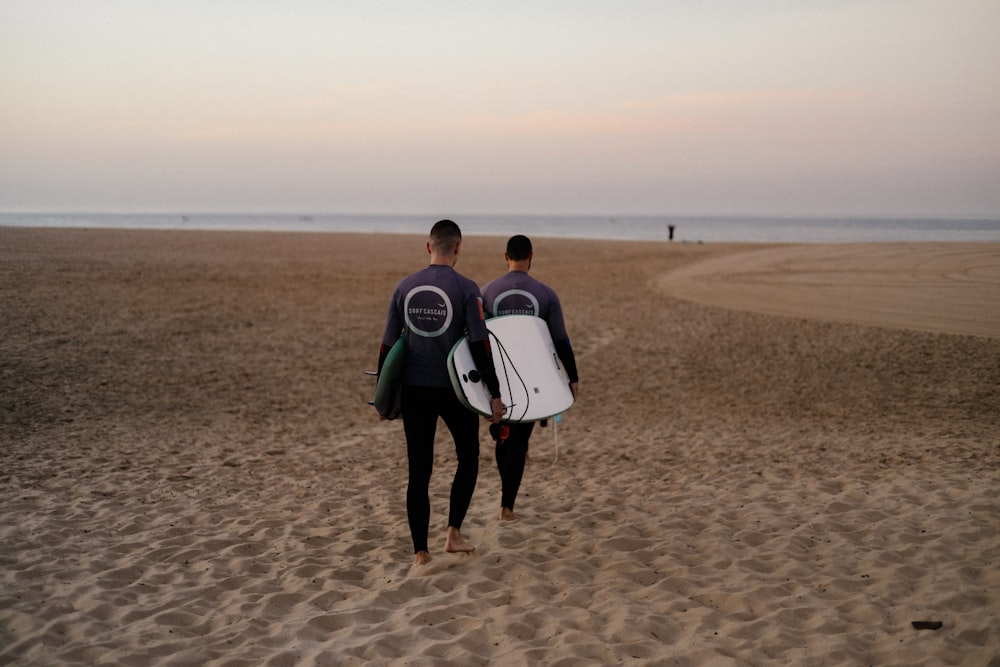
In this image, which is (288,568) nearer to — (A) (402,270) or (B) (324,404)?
(B) (324,404)

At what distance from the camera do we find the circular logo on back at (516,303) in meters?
5.51

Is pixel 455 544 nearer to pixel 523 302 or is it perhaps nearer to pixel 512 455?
pixel 512 455

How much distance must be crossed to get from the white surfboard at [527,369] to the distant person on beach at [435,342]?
42cm

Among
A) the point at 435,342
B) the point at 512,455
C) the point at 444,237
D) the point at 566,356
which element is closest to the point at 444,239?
the point at 444,237

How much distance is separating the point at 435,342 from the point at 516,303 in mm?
1017

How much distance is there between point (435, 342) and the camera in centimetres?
469

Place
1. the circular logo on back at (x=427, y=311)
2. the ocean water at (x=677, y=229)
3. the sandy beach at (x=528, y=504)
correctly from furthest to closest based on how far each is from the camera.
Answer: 1. the ocean water at (x=677, y=229)
2. the circular logo on back at (x=427, y=311)
3. the sandy beach at (x=528, y=504)

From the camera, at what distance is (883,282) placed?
2356cm

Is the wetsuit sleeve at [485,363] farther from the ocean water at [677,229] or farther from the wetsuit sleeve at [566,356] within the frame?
the ocean water at [677,229]

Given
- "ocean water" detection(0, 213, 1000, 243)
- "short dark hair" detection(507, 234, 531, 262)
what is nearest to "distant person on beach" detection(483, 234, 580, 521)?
"short dark hair" detection(507, 234, 531, 262)

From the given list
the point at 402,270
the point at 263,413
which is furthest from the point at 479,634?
the point at 402,270

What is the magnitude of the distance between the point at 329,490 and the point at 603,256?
31717 millimetres

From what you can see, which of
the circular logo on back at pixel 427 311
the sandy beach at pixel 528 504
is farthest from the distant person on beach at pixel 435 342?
the sandy beach at pixel 528 504

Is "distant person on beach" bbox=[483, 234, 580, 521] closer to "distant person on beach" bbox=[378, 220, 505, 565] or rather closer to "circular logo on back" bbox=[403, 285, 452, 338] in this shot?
"distant person on beach" bbox=[378, 220, 505, 565]
